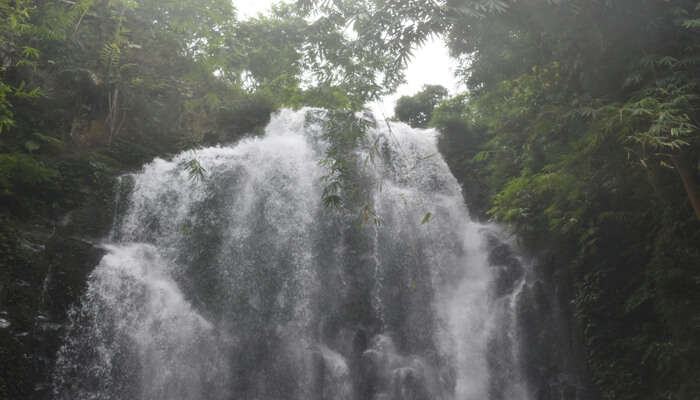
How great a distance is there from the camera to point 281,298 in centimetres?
830

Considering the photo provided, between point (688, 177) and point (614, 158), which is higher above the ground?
point (614, 158)

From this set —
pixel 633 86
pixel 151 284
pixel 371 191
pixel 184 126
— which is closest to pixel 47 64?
pixel 184 126

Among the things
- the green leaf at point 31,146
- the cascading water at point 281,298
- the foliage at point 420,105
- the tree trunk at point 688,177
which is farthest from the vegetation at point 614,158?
the foliage at point 420,105

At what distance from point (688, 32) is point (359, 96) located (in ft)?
13.5

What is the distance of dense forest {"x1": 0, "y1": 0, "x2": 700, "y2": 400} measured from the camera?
196 inches

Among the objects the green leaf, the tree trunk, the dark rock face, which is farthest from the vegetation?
the green leaf

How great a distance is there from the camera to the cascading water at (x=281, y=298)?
6.93 meters

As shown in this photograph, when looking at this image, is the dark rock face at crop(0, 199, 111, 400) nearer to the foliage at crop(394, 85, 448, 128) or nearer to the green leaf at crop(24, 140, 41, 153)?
the green leaf at crop(24, 140, 41, 153)

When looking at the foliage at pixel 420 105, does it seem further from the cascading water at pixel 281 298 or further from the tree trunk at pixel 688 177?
the tree trunk at pixel 688 177

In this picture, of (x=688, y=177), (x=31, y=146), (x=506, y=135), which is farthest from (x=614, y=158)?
(x=31, y=146)

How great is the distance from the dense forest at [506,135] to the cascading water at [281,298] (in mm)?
698

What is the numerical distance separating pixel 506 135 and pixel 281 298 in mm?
5404

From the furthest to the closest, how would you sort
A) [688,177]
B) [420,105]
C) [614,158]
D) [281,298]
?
[420,105] → [281,298] → [614,158] → [688,177]

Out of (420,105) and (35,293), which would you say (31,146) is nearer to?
(35,293)
